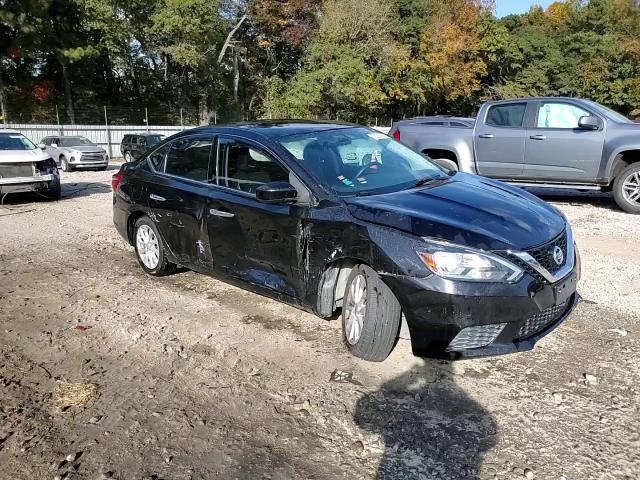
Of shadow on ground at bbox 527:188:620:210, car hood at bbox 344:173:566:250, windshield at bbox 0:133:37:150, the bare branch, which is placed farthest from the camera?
the bare branch

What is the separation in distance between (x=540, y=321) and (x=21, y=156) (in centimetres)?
1055

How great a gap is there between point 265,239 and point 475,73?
174ft

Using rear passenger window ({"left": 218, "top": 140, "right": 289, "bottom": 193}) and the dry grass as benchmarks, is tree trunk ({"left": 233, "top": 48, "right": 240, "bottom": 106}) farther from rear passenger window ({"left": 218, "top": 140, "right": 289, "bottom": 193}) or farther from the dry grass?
the dry grass

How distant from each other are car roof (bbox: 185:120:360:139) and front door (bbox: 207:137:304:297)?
149 mm

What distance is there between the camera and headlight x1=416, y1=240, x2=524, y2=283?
3096 mm

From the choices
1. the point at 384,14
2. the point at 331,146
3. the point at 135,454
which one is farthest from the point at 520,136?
the point at 384,14

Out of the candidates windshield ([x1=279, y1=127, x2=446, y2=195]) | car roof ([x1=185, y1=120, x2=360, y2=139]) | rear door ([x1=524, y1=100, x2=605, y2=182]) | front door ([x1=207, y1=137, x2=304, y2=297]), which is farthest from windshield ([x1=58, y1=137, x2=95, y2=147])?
windshield ([x1=279, y1=127, x2=446, y2=195])

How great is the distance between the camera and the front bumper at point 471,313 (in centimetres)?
308

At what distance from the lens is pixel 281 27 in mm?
43750

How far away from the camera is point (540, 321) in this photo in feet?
10.9

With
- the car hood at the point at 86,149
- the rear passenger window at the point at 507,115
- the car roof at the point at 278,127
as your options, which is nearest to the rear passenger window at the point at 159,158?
the car roof at the point at 278,127

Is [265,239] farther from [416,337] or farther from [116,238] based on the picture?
[116,238]

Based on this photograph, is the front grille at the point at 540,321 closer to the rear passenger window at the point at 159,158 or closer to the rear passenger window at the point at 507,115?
the rear passenger window at the point at 159,158

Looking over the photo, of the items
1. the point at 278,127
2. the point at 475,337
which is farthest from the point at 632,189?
the point at 475,337
